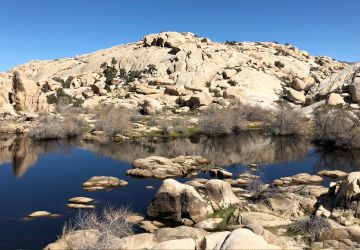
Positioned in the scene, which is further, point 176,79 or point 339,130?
point 176,79

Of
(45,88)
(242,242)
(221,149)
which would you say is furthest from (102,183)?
(45,88)

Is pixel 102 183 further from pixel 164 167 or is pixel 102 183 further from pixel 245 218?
pixel 245 218

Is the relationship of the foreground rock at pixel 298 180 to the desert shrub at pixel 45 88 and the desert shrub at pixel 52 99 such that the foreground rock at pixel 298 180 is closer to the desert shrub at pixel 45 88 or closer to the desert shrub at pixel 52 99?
the desert shrub at pixel 52 99

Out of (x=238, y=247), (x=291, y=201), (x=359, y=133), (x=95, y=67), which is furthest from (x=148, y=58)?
(x=238, y=247)

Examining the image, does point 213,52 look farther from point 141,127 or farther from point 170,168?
point 170,168

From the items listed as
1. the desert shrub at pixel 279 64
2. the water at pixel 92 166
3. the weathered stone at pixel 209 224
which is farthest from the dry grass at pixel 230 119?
the weathered stone at pixel 209 224

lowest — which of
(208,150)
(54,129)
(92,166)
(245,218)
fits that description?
(245,218)

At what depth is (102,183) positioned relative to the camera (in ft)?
129

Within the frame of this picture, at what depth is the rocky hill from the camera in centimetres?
9500

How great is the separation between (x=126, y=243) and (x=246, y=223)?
30.4ft

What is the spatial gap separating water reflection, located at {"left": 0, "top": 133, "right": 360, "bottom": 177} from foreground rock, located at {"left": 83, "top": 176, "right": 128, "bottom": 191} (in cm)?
1051

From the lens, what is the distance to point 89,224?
22.9 meters

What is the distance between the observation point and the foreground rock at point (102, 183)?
3892 cm

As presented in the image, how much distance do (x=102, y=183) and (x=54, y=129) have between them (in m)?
35.4
